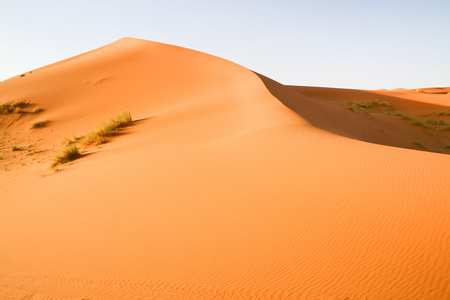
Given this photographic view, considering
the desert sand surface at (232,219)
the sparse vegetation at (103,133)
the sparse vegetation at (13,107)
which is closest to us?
the desert sand surface at (232,219)

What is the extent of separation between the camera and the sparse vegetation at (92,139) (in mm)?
10266

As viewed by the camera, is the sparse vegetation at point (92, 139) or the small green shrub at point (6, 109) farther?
the small green shrub at point (6, 109)

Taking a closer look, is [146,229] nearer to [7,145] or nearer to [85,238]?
[85,238]

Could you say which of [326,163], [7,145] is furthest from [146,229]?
[7,145]

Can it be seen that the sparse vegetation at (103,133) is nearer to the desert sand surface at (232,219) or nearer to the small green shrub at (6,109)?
the desert sand surface at (232,219)

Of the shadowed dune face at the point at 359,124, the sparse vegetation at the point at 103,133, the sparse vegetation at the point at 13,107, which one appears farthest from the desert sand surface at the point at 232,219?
the sparse vegetation at the point at 13,107

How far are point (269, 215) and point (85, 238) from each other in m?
2.46

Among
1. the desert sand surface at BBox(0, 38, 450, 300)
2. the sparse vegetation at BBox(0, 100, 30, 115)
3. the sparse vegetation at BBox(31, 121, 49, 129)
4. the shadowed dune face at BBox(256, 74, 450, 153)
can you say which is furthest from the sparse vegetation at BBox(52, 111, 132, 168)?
A: the sparse vegetation at BBox(0, 100, 30, 115)

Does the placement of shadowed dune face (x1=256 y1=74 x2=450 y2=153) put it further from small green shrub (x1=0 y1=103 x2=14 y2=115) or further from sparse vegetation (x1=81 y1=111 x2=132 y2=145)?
small green shrub (x1=0 y1=103 x2=14 y2=115)

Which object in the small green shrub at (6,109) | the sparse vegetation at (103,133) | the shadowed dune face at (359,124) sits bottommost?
the shadowed dune face at (359,124)

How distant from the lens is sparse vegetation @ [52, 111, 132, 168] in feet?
33.7

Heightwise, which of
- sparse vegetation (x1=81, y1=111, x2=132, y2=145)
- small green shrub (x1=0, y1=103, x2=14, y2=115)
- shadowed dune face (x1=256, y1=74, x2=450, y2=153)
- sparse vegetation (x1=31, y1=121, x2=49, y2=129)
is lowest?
shadowed dune face (x1=256, y1=74, x2=450, y2=153)

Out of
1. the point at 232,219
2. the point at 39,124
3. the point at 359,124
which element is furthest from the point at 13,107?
the point at 232,219

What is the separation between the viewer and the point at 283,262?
3.49 meters
